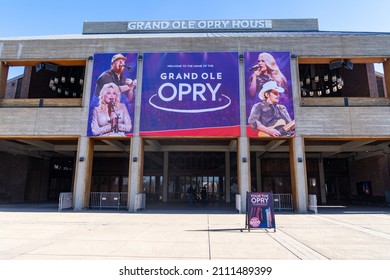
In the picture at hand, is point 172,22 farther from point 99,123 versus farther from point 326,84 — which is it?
point 326,84

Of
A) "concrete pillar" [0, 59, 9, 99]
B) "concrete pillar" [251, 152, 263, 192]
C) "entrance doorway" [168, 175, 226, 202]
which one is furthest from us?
"concrete pillar" [251, 152, 263, 192]

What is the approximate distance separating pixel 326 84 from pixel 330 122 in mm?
8424

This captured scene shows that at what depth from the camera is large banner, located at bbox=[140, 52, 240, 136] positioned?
60.8 ft

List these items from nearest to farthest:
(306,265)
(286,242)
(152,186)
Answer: (306,265) < (286,242) < (152,186)

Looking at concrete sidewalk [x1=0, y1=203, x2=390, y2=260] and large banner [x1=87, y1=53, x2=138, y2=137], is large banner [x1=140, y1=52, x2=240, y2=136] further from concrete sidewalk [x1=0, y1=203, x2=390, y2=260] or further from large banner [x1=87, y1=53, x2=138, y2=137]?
concrete sidewalk [x1=0, y1=203, x2=390, y2=260]

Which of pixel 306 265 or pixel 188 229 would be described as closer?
pixel 306 265

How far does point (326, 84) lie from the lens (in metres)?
25.2

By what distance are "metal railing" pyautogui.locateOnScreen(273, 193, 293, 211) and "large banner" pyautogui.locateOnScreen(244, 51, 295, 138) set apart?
4350 millimetres

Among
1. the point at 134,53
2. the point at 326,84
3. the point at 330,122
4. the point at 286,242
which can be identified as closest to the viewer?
the point at 286,242

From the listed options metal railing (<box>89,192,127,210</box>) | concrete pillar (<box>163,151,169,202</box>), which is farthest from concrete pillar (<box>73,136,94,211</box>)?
concrete pillar (<box>163,151,169,202</box>)

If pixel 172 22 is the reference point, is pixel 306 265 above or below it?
below

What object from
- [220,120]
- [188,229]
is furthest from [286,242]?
[220,120]

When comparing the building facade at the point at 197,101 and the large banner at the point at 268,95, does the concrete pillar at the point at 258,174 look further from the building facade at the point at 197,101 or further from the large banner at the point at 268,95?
the large banner at the point at 268,95

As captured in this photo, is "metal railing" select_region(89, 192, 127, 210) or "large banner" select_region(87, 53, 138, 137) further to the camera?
"metal railing" select_region(89, 192, 127, 210)
